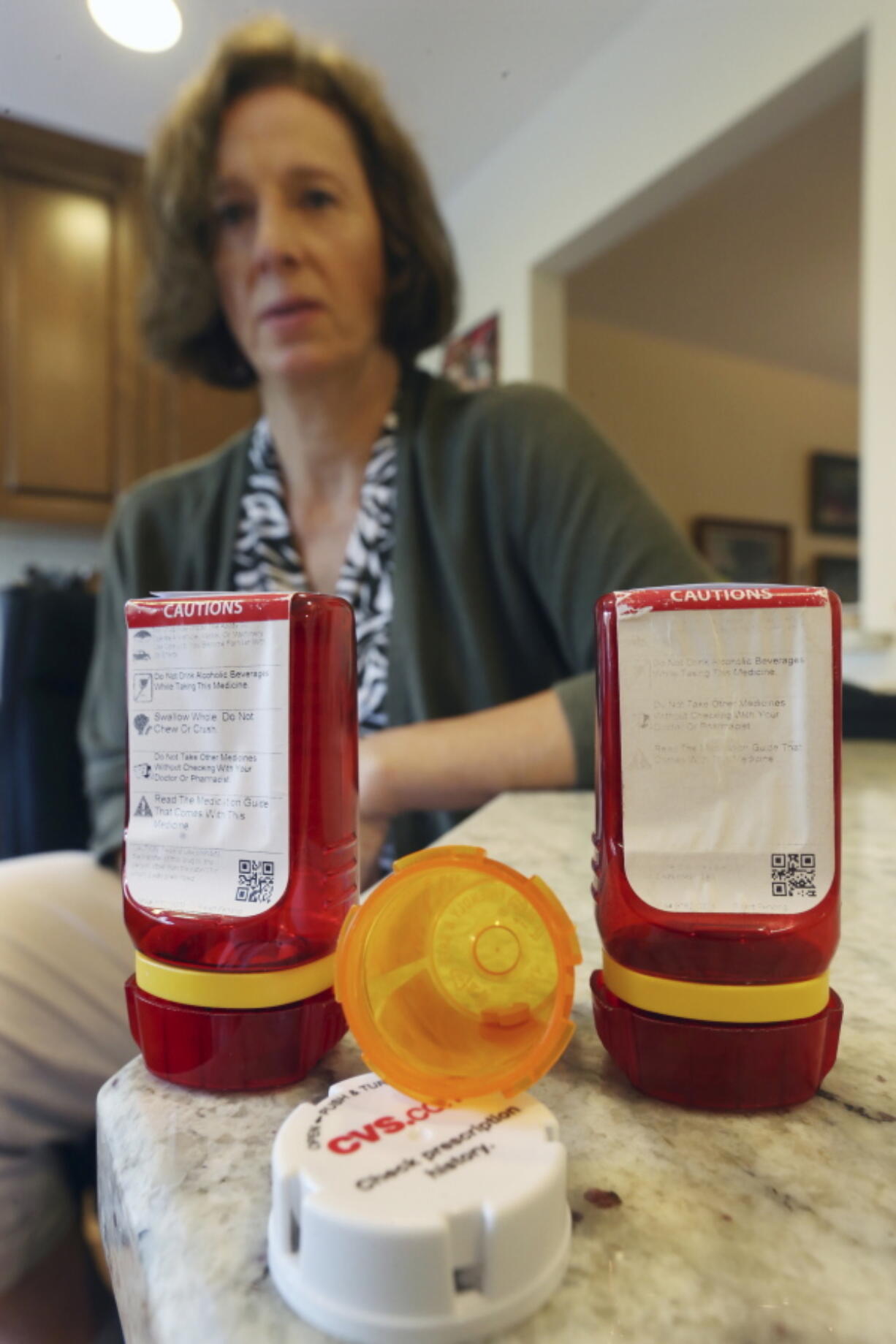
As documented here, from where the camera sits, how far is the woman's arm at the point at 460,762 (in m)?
0.58

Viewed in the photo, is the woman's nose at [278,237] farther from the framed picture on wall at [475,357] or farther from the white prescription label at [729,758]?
the framed picture on wall at [475,357]

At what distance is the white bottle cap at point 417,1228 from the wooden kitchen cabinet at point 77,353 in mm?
587

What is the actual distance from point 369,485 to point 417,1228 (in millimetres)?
779

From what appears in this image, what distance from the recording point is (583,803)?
0.62 metres

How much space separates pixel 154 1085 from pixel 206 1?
65 cm

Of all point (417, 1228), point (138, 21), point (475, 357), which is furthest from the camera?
point (475, 357)

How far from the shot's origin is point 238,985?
24 centimetres

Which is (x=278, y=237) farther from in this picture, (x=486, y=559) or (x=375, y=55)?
(x=486, y=559)

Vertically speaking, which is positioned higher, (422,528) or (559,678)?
(422,528)

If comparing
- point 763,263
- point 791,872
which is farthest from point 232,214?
point 763,263

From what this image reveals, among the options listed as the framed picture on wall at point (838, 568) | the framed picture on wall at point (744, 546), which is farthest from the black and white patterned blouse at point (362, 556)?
the framed picture on wall at point (838, 568)

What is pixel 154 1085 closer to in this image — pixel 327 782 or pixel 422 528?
pixel 327 782

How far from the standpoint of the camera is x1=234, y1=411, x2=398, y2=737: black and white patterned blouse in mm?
806

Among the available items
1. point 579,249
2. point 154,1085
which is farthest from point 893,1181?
point 579,249
